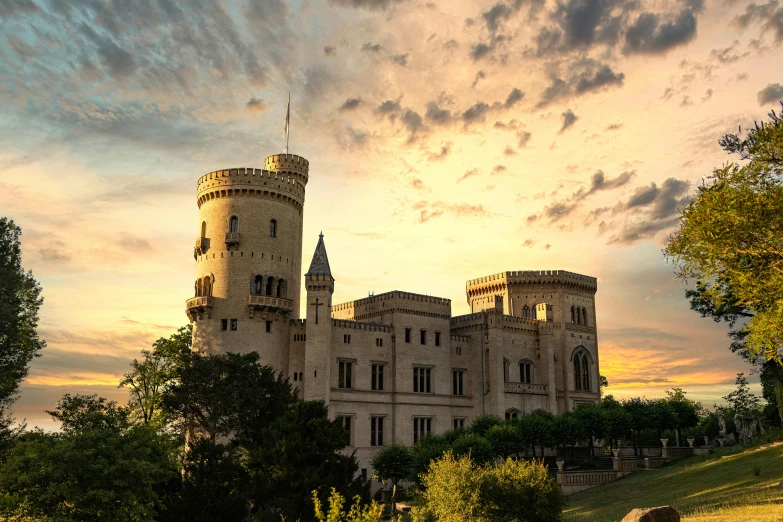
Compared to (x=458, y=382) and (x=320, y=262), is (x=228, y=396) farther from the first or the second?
(x=458, y=382)

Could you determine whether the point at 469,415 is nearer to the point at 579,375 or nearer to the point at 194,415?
the point at 579,375

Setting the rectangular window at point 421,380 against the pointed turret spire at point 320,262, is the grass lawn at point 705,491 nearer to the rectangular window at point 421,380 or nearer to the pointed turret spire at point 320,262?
the rectangular window at point 421,380

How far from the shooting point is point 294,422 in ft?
124

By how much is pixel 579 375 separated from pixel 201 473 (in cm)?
4421

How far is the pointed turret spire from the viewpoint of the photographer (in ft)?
183

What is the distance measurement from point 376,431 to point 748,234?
124 ft

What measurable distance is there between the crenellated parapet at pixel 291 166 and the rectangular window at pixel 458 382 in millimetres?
21852

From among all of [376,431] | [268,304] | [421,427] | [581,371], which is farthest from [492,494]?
[581,371]

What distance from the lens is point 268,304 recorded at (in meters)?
54.0

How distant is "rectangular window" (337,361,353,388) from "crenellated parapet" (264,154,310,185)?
17099 millimetres

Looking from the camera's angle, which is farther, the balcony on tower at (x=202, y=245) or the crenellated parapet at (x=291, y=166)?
the crenellated parapet at (x=291, y=166)

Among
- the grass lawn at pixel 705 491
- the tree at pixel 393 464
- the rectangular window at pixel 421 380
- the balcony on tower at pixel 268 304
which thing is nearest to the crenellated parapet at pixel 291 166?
the balcony on tower at pixel 268 304

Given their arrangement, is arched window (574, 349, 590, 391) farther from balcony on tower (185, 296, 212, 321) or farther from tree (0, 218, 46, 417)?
tree (0, 218, 46, 417)

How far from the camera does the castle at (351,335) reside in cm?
5422
